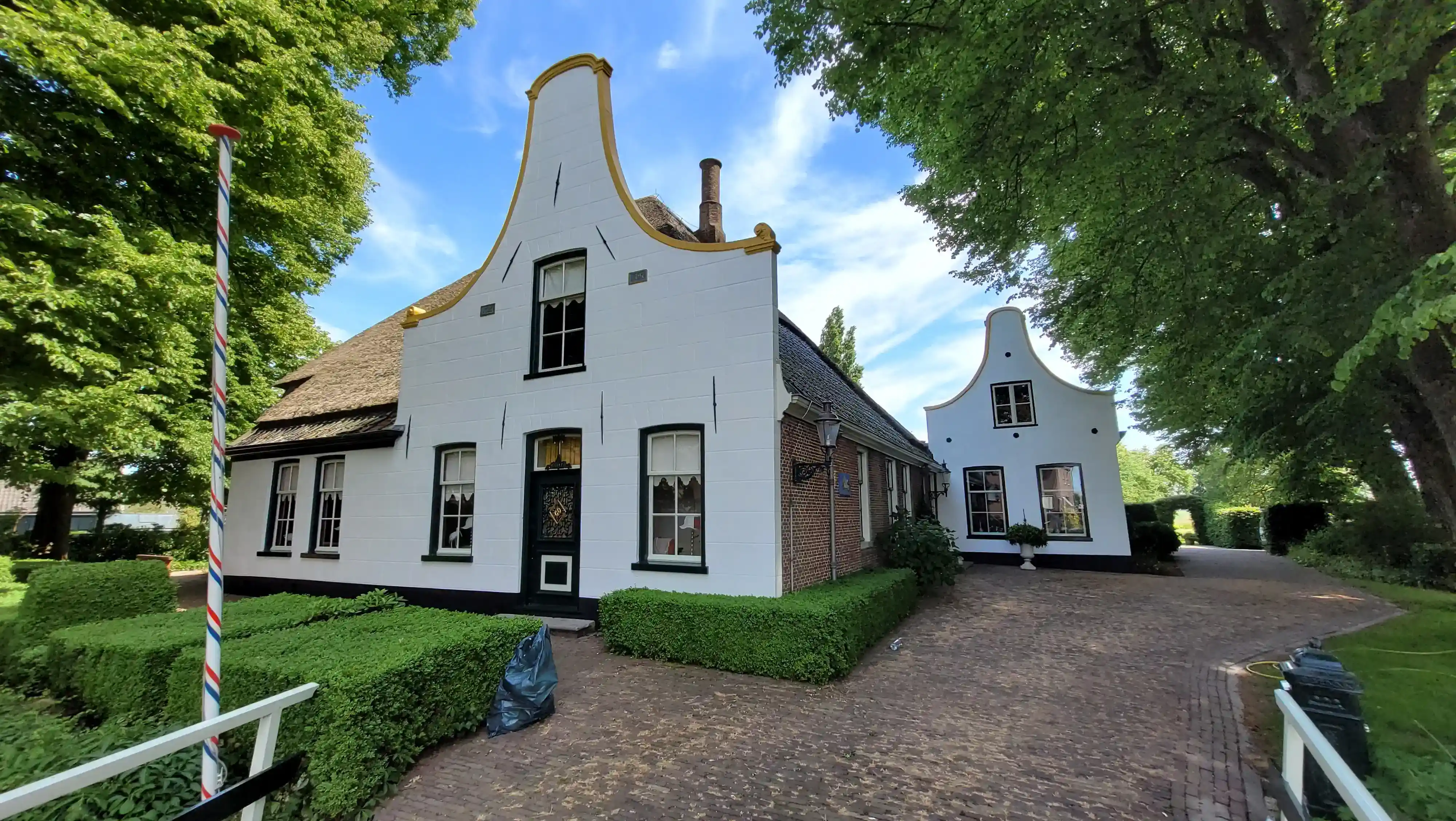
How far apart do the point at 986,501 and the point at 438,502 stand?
14835mm

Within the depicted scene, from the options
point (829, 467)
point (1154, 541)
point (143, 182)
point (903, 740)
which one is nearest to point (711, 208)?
point (829, 467)

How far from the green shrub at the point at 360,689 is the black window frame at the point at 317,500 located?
6.89 meters

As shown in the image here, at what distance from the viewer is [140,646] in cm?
538

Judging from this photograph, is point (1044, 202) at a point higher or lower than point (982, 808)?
higher

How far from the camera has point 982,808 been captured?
394 centimetres

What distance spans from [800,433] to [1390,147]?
6766 millimetres

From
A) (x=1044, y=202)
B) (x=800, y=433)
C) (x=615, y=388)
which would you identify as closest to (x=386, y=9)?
(x=615, y=388)

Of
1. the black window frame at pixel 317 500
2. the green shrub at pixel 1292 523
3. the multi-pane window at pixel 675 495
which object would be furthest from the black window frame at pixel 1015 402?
the black window frame at pixel 317 500

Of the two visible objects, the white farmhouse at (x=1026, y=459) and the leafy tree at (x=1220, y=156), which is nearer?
the leafy tree at (x=1220, y=156)

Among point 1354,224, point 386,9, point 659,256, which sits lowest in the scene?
point 1354,224

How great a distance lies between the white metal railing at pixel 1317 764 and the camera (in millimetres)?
1904

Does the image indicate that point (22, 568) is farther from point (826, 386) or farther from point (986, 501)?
point (986, 501)

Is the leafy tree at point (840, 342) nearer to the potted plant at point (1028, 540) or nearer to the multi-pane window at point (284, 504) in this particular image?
the potted plant at point (1028, 540)

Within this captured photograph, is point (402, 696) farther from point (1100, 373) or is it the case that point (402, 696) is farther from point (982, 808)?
point (1100, 373)
